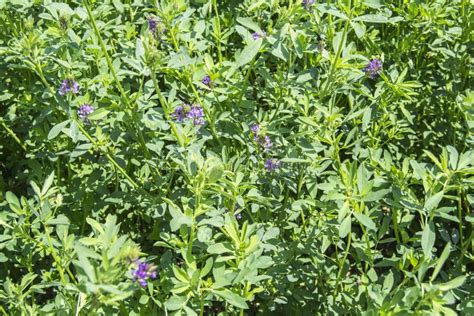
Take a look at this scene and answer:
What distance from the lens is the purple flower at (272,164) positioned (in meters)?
2.67

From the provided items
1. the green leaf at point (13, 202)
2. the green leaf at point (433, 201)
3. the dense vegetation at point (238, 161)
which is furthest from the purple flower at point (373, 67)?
the green leaf at point (13, 202)

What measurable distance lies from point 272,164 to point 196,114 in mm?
384

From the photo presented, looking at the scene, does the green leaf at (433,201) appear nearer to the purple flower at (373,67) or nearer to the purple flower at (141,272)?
the purple flower at (373,67)

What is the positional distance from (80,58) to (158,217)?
821mm

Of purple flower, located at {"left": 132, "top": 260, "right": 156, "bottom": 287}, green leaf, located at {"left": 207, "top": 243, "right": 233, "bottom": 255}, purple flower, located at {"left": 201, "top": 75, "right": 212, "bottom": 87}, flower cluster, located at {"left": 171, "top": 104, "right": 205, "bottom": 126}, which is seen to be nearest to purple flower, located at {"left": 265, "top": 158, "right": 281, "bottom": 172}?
flower cluster, located at {"left": 171, "top": 104, "right": 205, "bottom": 126}

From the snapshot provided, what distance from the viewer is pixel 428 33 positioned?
3.44 meters

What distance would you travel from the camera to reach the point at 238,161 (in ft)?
8.18

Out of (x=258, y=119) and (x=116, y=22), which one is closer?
(x=258, y=119)

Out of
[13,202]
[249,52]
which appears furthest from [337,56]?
[13,202]

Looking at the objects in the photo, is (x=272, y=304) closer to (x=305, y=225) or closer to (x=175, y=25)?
(x=305, y=225)

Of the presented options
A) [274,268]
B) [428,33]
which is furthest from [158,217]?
[428,33]

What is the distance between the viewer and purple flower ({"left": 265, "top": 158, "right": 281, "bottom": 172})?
2.67 meters

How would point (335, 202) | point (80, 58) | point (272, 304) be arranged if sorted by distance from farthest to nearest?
1. point (80, 58)
2. point (272, 304)
3. point (335, 202)

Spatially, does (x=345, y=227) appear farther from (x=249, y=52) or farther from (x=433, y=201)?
(x=249, y=52)
